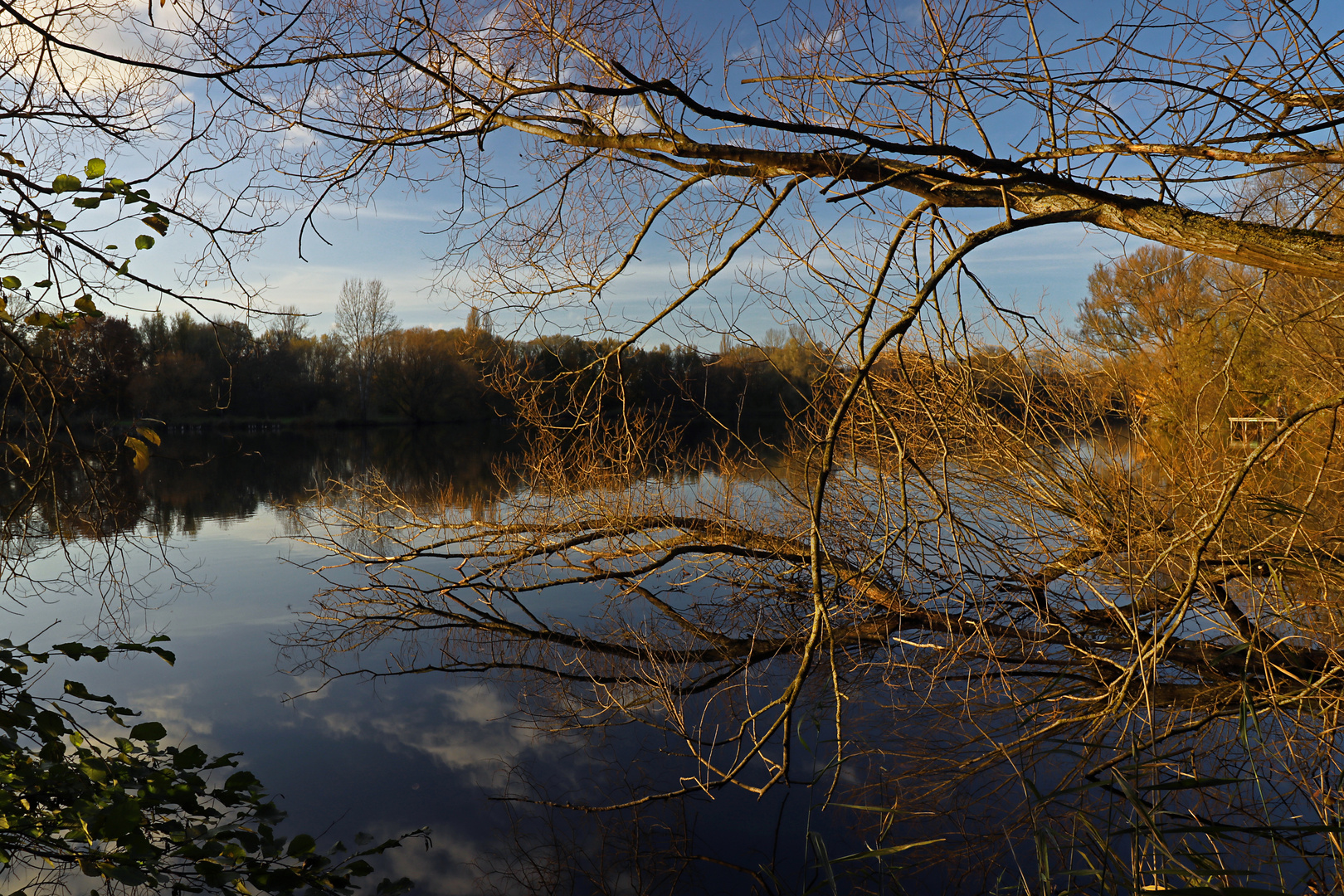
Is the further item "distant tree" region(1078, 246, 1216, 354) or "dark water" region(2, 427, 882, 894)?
"distant tree" region(1078, 246, 1216, 354)

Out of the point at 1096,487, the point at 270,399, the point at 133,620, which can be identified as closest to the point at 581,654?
the point at 1096,487

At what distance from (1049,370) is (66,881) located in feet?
21.3

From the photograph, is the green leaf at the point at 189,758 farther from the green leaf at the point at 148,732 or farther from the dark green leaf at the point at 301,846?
the dark green leaf at the point at 301,846

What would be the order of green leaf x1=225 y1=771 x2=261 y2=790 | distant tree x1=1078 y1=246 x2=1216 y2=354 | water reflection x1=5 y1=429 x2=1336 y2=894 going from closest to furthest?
1. water reflection x1=5 y1=429 x2=1336 y2=894
2. green leaf x1=225 y1=771 x2=261 y2=790
3. distant tree x1=1078 y1=246 x2=1216 y2=354

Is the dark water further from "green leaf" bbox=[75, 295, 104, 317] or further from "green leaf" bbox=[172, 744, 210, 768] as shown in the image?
"green leaf" bbox=[75, 295, 104, 317]

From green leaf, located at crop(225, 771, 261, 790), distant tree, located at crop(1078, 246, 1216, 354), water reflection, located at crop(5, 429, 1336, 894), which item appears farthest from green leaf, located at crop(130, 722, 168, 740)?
distant tree, located at crop(1078, 246, 1216, 354)

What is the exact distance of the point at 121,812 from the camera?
243 cm

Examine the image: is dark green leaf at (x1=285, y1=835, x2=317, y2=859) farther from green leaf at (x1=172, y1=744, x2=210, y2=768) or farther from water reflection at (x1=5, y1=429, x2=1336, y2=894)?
green leaf at (x1=172, y1=744, x2=210, y2=768)

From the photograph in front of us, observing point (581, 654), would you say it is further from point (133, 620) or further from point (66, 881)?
point (133, 620)

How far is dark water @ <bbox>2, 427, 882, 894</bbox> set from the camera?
10.2 ft

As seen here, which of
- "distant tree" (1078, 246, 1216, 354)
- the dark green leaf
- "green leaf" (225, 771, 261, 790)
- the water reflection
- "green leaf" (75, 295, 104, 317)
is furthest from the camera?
"distant tree" (1078, 246, 1216, 354)

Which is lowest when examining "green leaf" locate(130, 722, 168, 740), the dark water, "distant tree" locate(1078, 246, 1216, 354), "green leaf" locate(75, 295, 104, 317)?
the dark water

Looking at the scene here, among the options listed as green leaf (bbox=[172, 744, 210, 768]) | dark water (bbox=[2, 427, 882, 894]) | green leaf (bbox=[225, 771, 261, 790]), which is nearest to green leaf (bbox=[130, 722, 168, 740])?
green leaf (bbox=[172, 744, 210, 768])

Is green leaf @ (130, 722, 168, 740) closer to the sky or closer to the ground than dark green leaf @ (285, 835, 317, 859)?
closer to the sky
